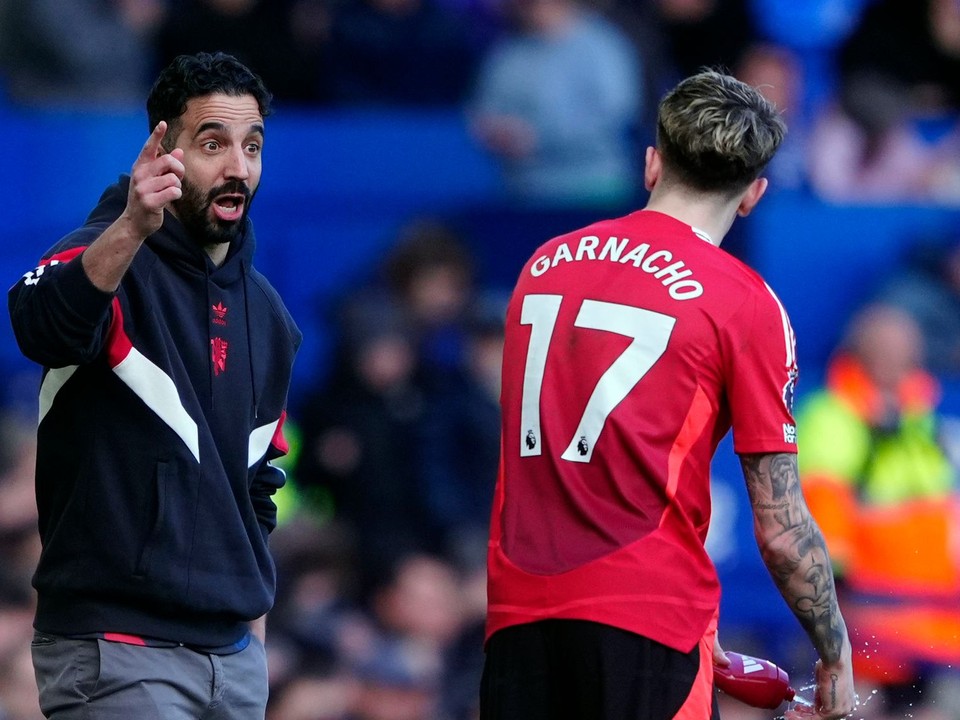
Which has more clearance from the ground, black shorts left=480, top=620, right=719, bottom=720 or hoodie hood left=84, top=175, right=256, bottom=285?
Result: hoodie hood left=84, top=175, right=256, bottom=285

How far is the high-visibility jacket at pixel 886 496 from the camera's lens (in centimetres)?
808

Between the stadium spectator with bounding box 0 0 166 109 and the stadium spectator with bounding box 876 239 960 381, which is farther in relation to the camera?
the stadium spectator with bounding box 876 239 960 381

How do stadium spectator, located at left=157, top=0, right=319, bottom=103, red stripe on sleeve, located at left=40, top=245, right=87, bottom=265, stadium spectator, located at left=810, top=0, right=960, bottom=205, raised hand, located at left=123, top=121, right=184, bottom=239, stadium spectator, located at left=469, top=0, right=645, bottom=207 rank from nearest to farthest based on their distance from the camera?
raised hand, located at left=123, top=121, right=184, bottom=239
red stripe on sleeve, located at left=40, top=245, right=87, bottom=265
stadium spectator, located at left=157, top=0, right=319, bottom=103
stadium spectator, located at left=469, top=0, right=645, bottom=207
stadium spectator, located at left=810, top=0, right=960, bottom=205

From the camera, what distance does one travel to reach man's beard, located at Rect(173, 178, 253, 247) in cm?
365

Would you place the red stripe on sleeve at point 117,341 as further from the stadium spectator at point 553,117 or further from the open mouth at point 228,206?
the stadium spectator at point 553,117

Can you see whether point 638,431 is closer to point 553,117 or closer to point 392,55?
point 553,117

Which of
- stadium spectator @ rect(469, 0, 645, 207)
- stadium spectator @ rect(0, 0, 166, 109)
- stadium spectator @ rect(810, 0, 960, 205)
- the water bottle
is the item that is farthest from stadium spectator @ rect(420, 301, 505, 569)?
the water bottle

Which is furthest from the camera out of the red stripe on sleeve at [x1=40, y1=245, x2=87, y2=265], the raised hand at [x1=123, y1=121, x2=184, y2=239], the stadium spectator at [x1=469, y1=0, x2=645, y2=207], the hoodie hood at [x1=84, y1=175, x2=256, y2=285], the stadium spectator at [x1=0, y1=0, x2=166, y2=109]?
the stadium spectator at [x1=469, y1=0, x2=645, y2=207]

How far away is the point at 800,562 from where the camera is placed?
3.51 m

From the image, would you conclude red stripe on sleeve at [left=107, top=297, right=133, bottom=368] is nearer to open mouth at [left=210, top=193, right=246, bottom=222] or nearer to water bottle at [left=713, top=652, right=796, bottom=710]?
open mouth at [left=210, top=193, right=246, bottom=222]

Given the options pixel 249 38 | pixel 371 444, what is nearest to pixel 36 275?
pixel 371 444

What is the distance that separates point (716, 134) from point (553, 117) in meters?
5.52

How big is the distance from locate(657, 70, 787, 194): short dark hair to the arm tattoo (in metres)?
0.60

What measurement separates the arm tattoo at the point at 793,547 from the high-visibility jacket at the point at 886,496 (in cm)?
451
